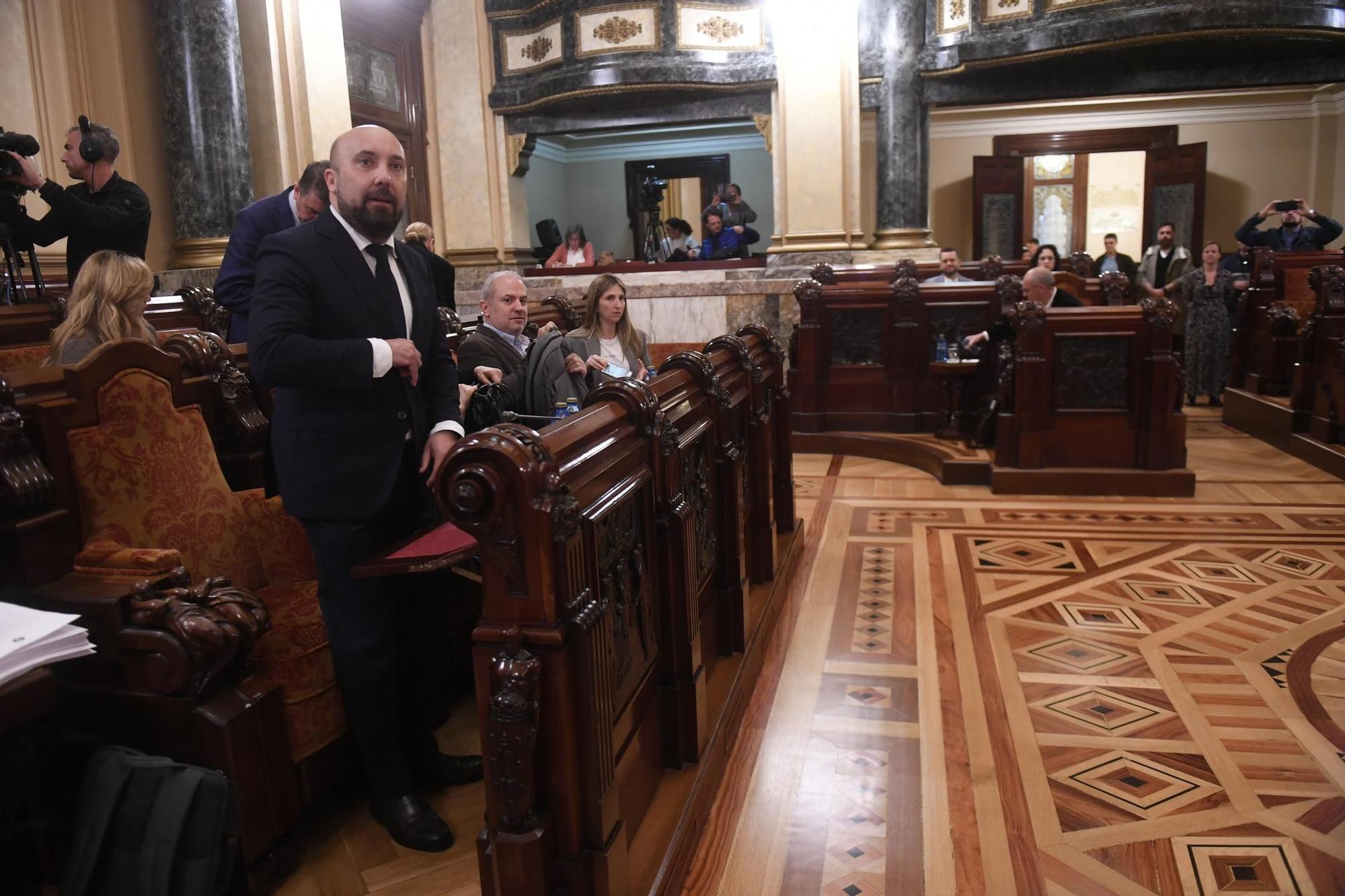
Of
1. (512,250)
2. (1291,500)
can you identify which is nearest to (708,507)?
(1291,500)

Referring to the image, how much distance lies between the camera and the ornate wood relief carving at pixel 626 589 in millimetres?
1832

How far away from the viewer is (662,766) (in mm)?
2229

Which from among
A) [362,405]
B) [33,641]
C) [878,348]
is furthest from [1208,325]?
[33,641]

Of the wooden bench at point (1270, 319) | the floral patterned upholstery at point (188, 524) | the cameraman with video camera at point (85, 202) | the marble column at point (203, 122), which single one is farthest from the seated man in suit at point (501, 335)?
the wooden bench at point (1270, 319)

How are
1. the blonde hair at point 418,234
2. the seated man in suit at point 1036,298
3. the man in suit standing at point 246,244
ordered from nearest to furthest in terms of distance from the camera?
the man in suit standing at point 246,244, the blonde hair at point 418,234, the seated man in suit at point 1036,298

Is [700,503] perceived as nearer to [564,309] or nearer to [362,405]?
[362,405]

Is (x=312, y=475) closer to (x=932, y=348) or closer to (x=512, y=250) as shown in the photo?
(x=932, y=348)

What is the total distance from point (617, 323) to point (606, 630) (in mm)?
2335

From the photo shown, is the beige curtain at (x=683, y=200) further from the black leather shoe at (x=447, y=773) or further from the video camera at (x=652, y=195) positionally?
the black leather shoe at (x=447, y=773)

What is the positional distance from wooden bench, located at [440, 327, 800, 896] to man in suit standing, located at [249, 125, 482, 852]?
39 cm

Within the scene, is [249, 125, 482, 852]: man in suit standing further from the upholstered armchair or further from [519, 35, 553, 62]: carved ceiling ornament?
[519, 35, 553, 62]: carved ceiling ornament

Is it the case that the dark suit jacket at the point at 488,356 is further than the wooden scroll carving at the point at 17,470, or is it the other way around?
the dark suit jacket at the point at 488,356

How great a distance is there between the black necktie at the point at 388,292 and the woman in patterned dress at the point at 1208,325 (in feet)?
22.9

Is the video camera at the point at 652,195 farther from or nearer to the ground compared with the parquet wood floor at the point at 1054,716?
farther from the ground
